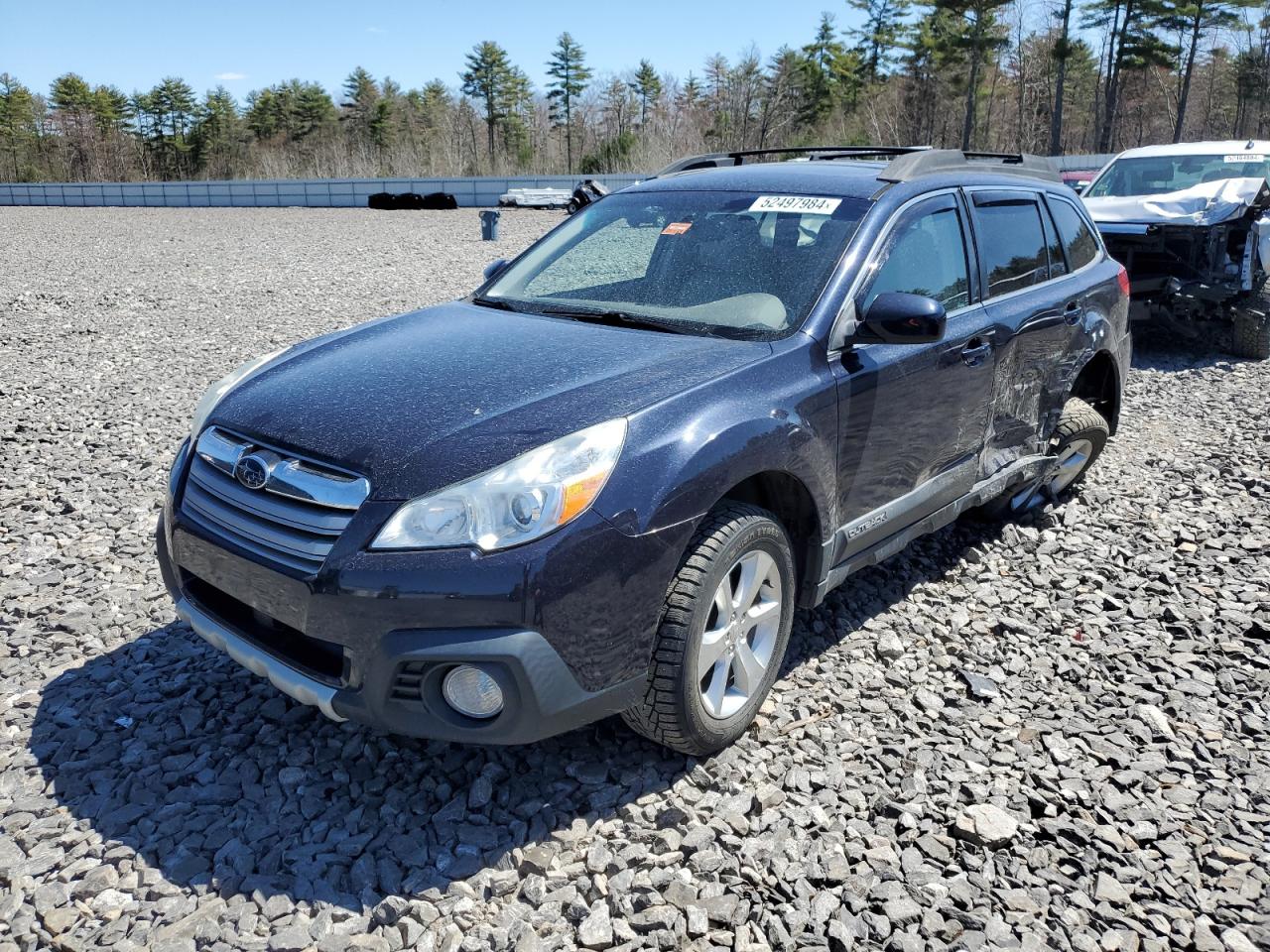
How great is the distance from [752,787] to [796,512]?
2.87 feet

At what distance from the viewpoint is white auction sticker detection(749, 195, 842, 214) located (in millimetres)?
3703

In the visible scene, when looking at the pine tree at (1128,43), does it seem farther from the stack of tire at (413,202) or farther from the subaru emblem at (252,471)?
the subaru emblem at (252,471)

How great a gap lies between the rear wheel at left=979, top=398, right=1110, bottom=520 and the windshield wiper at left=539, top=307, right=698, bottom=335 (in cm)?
226

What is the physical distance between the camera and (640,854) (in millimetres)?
2697

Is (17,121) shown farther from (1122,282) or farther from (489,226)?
(1122,282)

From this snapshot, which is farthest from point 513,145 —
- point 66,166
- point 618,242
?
point 618,242

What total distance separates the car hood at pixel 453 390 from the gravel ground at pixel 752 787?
1.01 meters

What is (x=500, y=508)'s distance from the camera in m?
2.50

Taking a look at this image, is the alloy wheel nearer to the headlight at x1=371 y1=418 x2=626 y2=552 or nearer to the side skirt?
the side skirt

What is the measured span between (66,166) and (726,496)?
263 feet

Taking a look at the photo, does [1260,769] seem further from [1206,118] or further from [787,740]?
[1206,118]

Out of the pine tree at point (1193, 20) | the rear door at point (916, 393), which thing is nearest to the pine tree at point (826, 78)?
the pine tree at point (1193, 20)

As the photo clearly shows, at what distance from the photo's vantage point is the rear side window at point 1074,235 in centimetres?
489

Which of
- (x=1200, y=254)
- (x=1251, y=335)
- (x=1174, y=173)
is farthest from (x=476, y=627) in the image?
(x=1174, y=173)
